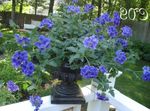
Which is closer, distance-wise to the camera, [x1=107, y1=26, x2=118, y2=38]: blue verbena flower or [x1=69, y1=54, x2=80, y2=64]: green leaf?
[x1=69, y1=54, x2=80, y2=64]: green leaf

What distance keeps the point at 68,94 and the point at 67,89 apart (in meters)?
0.03

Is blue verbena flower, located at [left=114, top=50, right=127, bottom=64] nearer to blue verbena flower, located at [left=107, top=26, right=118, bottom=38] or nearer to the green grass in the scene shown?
blue verbena flower, located at [left=107, top=26, right=118, bottom=38]

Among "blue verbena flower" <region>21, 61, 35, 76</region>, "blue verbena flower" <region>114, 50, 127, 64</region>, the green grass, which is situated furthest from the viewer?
the green grass

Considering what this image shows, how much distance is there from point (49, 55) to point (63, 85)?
207mm

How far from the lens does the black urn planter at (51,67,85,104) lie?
4.58ft

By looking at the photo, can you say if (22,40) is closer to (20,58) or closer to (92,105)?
(20,58)

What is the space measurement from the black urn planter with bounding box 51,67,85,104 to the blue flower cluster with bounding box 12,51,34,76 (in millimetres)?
220

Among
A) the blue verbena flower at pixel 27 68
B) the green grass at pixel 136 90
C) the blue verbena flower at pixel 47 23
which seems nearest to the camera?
the blue verbena flower at pixel 27 68

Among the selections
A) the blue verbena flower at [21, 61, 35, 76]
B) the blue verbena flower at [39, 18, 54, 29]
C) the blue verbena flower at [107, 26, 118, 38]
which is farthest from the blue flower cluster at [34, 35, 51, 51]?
the blue verbena flower at [107, 26, 118, 38]

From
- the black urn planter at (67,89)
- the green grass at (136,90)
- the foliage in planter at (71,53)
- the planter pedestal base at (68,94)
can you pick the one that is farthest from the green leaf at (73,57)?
the green grass at (136,90)

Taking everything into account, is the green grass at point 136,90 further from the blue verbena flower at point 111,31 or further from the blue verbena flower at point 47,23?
the blue verbena flower at point 47,23

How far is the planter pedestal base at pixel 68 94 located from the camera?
4.62 feet

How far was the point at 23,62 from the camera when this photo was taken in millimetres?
1221

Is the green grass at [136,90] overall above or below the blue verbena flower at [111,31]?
below
